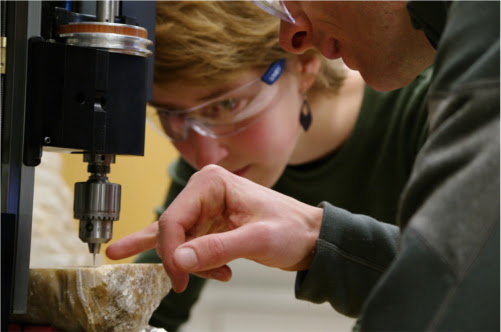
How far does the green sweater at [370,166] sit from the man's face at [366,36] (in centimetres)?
79

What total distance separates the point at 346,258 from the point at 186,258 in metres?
0.33

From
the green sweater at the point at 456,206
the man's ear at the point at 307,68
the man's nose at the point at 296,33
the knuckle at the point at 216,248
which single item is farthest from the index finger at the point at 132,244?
the man's ear at the point at 307,68

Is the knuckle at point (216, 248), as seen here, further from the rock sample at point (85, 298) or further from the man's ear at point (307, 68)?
the man's ear at point (307, 68)

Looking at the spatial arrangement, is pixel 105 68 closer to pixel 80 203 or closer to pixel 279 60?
pixel 80 203

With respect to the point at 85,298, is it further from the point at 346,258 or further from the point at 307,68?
the point at 307,68

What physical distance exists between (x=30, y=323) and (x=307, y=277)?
1.39 ft

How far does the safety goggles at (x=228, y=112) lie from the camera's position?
67.0 inches

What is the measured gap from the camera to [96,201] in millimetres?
873

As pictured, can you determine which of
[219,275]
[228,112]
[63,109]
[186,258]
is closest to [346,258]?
[219,275]

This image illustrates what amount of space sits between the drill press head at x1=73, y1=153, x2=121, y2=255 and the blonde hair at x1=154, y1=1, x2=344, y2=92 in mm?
754

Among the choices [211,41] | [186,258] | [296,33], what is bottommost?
[186,258]

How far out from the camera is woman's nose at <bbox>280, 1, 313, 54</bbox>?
104cm

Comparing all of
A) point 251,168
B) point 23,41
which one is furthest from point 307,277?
point 251,168

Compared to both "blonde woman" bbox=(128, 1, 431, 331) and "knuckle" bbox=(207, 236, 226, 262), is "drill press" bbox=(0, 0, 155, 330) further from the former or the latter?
"blonde woman" bbox=(128, 1, 431, 331)
